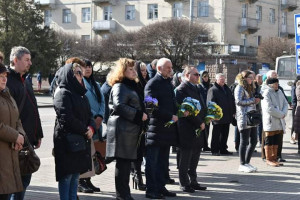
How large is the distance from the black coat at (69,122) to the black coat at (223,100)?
23.2ft

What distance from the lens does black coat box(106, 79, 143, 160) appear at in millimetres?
7723

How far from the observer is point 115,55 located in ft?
176

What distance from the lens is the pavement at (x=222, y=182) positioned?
347 inches

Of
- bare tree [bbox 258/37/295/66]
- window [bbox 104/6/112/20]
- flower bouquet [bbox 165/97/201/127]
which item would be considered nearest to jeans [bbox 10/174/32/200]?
flower bouquet [bbox 165/97/201/127]

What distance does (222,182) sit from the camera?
10086 millimetres

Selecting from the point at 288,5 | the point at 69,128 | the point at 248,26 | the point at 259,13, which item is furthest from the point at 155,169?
the point at 288,5

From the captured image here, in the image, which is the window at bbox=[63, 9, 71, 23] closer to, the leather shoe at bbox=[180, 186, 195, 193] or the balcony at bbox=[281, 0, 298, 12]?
the balcony at bbox=[281, 0, 298, 12]

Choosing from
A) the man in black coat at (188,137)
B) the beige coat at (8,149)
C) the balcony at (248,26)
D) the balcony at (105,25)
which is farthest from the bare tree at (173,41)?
the beige coat at (8,149)

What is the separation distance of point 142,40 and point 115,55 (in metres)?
3.84

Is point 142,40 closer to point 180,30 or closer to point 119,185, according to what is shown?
point 180,30

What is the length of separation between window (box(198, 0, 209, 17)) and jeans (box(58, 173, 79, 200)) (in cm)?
5193

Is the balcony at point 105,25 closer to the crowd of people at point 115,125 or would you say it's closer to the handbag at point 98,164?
the crowd of people at point 115,125

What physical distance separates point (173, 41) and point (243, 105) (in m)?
39.7

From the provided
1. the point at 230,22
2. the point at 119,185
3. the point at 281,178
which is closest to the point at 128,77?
the point at 119,185
